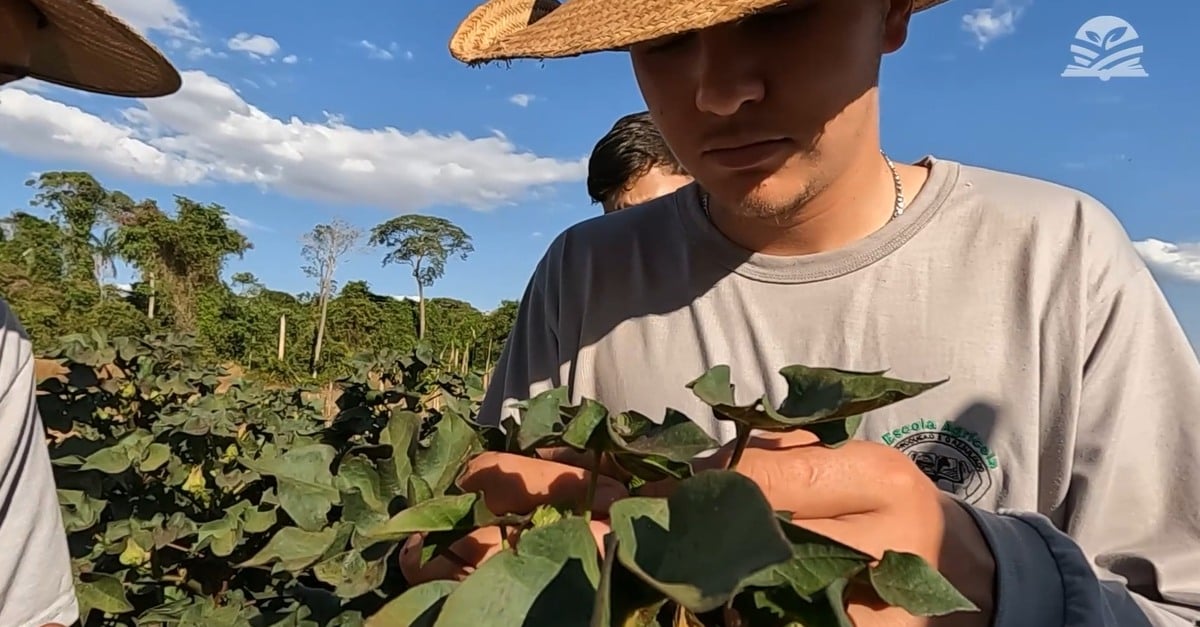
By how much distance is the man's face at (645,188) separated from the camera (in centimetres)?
258

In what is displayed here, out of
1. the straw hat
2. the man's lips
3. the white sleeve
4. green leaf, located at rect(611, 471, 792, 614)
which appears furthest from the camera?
the white sleeve

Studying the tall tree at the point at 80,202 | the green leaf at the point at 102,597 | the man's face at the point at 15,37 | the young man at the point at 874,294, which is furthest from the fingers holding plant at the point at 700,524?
the tall tree at the point at 80,202

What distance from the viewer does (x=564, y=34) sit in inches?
40.4

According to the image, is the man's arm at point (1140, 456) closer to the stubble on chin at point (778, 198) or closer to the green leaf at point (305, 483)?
A: the stubble on chin at point (778, 198)

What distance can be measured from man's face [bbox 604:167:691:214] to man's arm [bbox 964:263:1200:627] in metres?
1.64

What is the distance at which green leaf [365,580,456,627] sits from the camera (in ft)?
1.32

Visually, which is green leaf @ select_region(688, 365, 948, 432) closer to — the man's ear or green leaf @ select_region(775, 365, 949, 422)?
green leaf @ select_region(775, 365, 949, 422)

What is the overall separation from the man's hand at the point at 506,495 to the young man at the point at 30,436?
3.77ft

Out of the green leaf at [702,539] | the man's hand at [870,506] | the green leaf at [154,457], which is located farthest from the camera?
the green leaf at [154,457]

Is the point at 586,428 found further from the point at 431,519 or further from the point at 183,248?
the point at 183,248

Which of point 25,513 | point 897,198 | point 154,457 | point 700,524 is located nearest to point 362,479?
point 700,524

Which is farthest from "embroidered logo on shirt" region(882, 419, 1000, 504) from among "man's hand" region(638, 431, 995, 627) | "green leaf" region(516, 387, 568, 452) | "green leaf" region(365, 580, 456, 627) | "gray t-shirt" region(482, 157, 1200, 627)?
"green leaf" region(365, 580, 456, 627)

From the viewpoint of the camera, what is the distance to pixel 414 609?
0.41m

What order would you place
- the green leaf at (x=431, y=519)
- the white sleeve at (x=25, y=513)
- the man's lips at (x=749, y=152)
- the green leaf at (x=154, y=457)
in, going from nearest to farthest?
the green leaf at (x=431, y=519), the man's lips at (x=749, y=152), the white sleeve at (x=25, y=513), the green leaf at (x=154, y=457)
